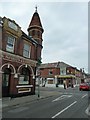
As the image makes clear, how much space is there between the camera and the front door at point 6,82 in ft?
62.3

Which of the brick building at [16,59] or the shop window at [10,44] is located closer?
the brick building at [16,59]

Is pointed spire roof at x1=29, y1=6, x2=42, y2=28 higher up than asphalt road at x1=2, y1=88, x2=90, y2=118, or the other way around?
pointed spire roof at x1=29, y1=6, x2=42, y2=28

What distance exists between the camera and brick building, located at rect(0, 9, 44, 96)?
60.6 feet

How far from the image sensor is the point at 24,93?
22016 millimetres

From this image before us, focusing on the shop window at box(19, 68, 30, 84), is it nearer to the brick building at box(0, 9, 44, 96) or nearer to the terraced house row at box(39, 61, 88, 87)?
the brick building at box(0, 9, 44, 96)

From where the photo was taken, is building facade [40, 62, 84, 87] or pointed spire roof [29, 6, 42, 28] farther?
building facade [40, 62, 84, 87]

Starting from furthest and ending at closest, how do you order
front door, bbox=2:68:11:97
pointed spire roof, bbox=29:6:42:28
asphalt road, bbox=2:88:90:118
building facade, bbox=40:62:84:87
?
building facade, bbox=40:62:84:87 → pointed spire roof, bbox=29:6:42:28 → front door, bbox=2:68:11:97 → asphalt road, bbox=2:88:90:118

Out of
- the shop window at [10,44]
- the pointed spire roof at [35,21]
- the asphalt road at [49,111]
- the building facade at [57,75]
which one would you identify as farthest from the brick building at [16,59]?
the building facade at [57,75]

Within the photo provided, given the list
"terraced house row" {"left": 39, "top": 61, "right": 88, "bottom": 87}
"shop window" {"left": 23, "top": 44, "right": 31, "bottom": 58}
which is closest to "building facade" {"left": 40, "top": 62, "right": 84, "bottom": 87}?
"terraced house row" {"left": 39, "top": 61, "right": 88, "bottom": 87}

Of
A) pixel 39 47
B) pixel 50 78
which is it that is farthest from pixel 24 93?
pixel 50 78

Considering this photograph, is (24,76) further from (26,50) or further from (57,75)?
(57,75)

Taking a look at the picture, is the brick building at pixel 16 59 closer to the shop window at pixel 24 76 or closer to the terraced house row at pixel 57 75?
the shop window at pixel 24 76

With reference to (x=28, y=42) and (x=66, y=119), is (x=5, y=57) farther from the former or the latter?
(x=66, y=119)

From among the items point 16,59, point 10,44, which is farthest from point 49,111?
point 10,44
